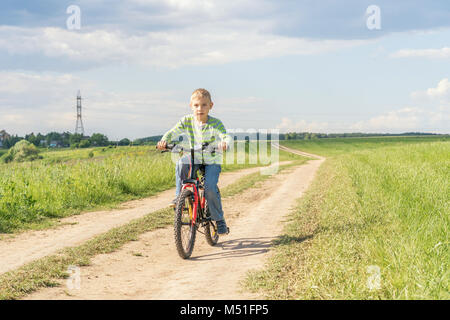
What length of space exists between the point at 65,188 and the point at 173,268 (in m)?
6.91

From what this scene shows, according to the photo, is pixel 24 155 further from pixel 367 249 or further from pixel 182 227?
pixel 367 249

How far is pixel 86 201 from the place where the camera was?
35.2 feet

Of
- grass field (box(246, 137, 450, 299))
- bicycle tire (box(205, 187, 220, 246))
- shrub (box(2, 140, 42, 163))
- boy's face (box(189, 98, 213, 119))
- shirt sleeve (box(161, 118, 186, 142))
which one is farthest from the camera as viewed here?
shrub (box(2, 140, 42, 163))

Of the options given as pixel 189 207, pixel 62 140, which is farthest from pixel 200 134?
pixel 62 140

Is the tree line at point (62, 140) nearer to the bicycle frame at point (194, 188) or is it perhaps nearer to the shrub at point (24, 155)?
the shrub at point (24, 155)

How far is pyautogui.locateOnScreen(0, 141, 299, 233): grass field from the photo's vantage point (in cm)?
866

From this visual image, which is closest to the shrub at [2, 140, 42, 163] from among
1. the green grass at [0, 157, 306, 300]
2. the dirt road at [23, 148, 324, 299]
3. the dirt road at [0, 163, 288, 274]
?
the dirt road at [0, 163, 288, 274]

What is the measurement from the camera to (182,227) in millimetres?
5758

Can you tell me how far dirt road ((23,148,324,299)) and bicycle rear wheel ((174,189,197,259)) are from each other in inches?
6.2

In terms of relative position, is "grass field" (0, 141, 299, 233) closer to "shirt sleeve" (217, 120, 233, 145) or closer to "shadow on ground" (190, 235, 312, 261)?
"shadow on ground" (190, 235, 312, 261)

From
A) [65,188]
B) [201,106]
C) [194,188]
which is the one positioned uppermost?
[201,106]

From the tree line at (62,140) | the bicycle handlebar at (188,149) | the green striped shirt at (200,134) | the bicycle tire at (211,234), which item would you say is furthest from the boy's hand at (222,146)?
the tree line at (62,140)
